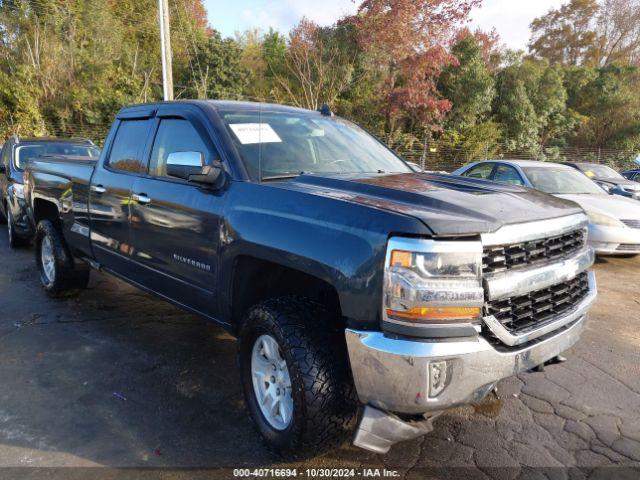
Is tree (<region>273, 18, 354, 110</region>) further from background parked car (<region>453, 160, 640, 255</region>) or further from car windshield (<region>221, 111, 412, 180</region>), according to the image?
car windshield (<region>221, 111, 412, 180</region>)

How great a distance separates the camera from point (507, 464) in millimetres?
2691

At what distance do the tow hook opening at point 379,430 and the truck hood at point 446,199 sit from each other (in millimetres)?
834

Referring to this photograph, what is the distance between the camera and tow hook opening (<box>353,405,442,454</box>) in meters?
2.18

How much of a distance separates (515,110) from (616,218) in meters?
19.7

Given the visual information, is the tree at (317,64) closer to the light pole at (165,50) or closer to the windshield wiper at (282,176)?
the light pole at (165,50)

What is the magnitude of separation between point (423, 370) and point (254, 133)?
1.94 meters

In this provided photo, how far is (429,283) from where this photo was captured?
6.89ft

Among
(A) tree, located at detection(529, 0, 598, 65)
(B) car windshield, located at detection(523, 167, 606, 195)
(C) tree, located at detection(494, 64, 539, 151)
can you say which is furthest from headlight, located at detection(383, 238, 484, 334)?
(A) tree, located at detection(529, 0, 598, 65)

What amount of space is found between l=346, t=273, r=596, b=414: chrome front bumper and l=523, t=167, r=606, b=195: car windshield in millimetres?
6147

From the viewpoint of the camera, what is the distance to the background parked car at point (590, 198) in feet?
22.4

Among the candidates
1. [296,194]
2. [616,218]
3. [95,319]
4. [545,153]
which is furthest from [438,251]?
[545,153]

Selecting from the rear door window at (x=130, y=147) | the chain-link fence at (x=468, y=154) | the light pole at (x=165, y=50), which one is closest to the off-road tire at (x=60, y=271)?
the rear door window at (x=130, y=147)

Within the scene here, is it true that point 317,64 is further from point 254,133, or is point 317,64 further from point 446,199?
point 446,199

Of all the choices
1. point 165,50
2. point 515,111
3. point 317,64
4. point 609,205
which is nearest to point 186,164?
point 609,205
